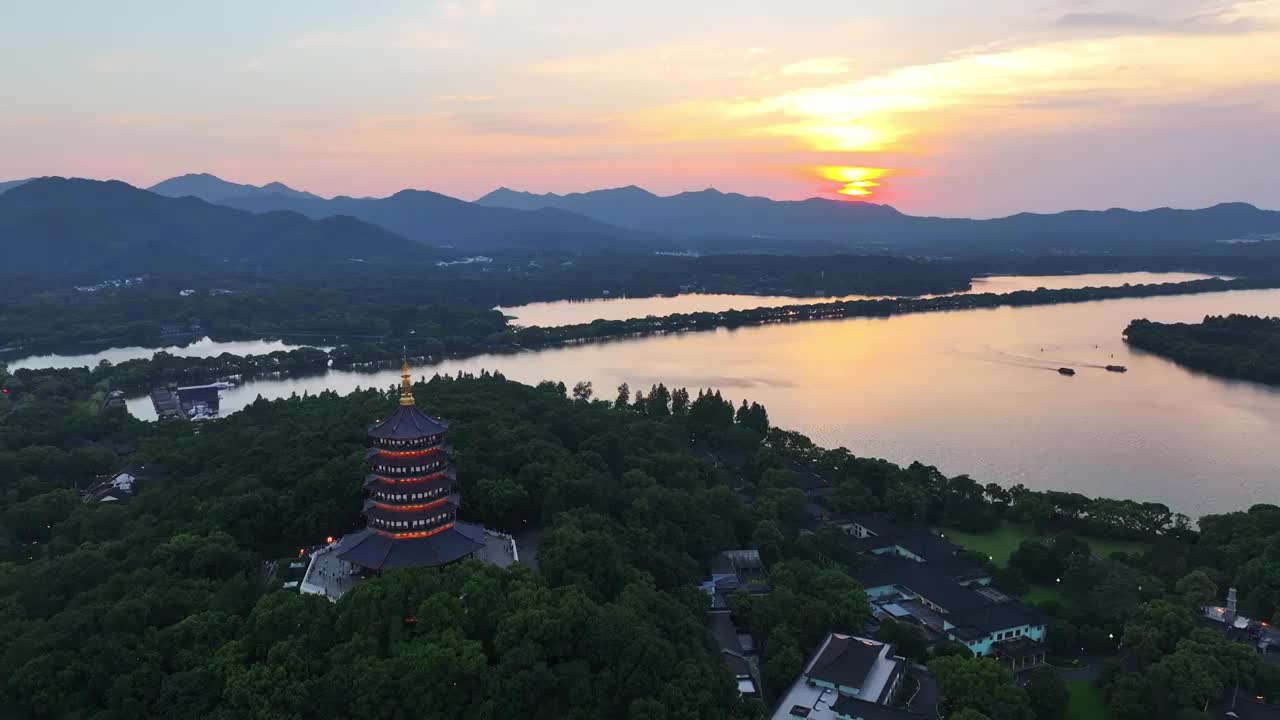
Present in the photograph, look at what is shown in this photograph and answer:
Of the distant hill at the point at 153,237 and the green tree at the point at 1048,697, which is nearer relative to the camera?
the green tree at the point at 1048,697

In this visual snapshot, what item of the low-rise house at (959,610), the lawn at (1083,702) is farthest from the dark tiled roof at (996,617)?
the lawn at (1083,702)

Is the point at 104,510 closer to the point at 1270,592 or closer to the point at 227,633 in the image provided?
the point at 227,633

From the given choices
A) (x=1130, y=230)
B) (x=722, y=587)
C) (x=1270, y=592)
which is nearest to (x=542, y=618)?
(x=722, y=587)

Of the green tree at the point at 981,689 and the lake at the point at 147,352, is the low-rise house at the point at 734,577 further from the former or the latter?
the lake at the point at 147,352

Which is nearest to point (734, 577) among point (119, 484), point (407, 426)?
point (407, 426)

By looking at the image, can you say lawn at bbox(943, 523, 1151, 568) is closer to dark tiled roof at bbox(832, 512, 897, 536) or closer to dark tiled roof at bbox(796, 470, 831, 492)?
dark tiled roof at bbox(832, 512, 897, 536)

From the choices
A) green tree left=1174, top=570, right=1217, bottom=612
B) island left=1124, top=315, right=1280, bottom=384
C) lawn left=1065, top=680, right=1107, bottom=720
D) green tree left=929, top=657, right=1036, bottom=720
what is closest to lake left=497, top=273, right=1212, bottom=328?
island left=1124, top=315, right=1280, bottom=384
